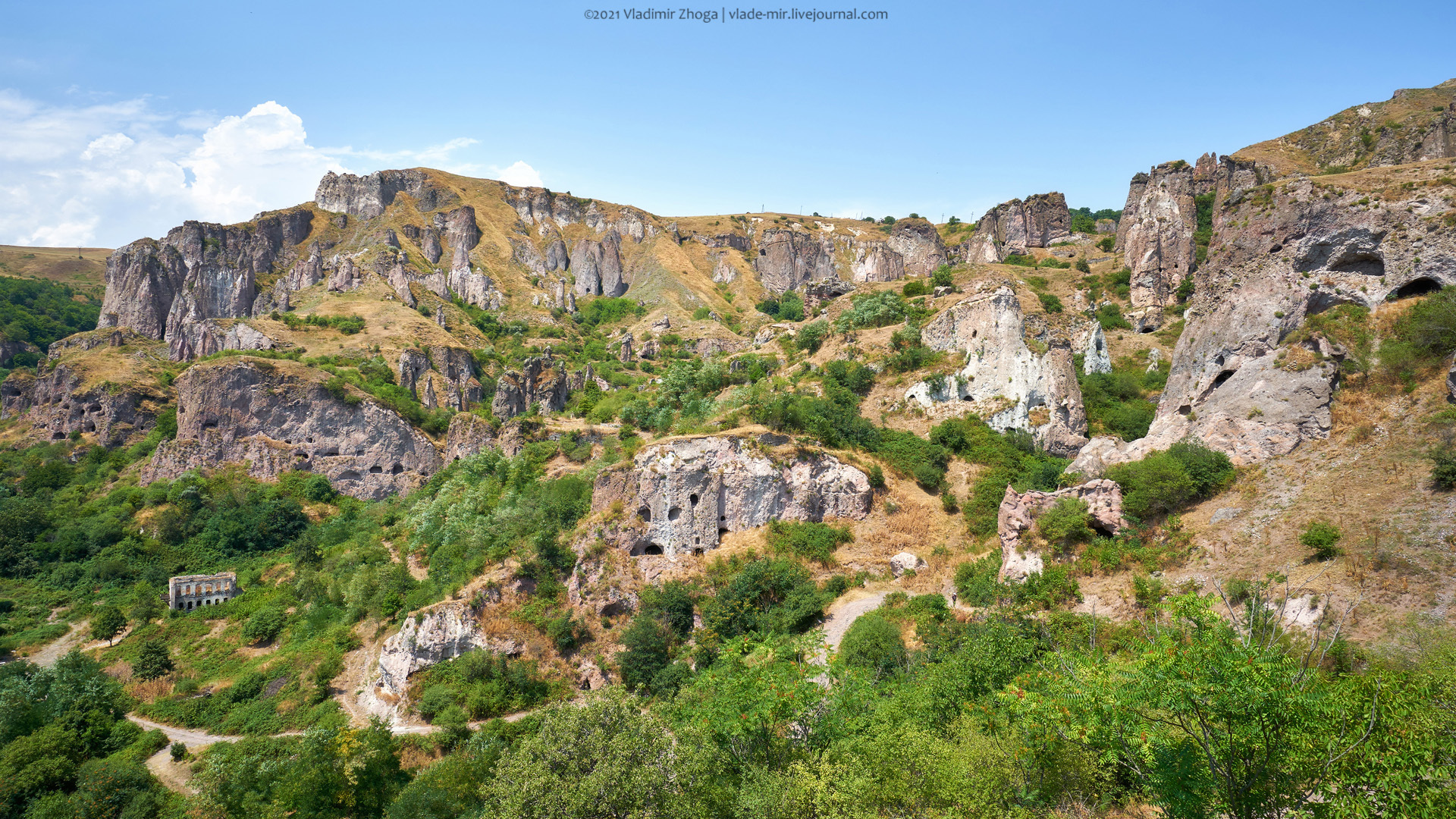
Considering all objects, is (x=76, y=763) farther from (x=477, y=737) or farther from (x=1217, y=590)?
(x=1217, y=590)

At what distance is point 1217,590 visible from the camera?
18.5 m

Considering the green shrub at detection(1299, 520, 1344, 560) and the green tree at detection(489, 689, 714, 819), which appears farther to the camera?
the green shrub at detection(1299, 520, 1344, 560)

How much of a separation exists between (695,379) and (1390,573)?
39.3m

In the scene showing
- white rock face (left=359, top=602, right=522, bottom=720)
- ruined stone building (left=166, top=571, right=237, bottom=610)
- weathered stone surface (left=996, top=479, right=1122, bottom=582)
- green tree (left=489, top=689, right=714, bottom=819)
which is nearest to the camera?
green tree (left=489, top=689, right=714, bottom=819)

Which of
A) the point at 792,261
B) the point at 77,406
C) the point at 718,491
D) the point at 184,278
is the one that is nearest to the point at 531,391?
the point at 718,491

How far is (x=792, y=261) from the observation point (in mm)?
123250

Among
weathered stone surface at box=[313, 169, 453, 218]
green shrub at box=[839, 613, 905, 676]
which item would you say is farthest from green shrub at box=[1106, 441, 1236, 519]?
weathered stone surface at box=[313, 169, 453, 218]

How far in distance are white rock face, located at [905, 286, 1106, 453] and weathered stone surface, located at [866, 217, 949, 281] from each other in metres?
61.1

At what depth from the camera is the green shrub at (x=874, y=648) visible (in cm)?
2289

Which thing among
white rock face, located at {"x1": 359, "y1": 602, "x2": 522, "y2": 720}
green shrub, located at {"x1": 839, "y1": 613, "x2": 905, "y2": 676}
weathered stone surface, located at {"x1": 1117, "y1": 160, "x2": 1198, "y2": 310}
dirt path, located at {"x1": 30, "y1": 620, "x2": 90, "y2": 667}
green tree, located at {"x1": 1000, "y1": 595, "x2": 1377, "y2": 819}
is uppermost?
weathered stone surface, located at {"x1": 1117, "y1": 160, "x2": 1198, "y2": 310}

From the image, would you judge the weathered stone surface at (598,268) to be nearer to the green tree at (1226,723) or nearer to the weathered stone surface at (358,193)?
the weathered stone surface at (358,193)

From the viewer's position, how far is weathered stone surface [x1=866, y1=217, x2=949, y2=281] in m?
101

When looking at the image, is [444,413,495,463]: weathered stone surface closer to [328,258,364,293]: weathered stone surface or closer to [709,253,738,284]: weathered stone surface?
[328,258,364,293]: weathered stone surface

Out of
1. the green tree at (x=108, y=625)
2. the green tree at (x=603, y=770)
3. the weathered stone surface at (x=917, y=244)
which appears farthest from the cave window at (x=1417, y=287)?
the weathered stone surface at (x=917, y=244)
